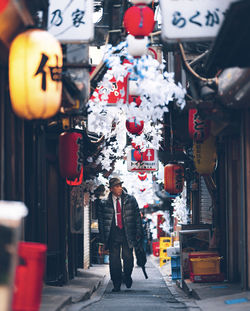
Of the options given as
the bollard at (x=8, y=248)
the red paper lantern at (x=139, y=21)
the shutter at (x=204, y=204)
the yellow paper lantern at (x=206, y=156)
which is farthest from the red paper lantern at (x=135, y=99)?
the shutter at (x=204, y=204)

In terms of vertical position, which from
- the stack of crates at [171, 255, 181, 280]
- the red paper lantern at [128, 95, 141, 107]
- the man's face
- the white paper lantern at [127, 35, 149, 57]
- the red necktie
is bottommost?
the stack of crates at [171, 255, 181, 280]

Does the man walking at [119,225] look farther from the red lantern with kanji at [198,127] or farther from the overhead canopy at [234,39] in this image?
the overhead canopy at [234,39]

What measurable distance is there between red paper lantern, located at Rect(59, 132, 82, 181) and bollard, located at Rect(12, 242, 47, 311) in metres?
7.99

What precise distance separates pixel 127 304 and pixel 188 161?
1028cm

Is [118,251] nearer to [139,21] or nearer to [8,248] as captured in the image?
[139,21]

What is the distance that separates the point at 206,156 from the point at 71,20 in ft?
18.7

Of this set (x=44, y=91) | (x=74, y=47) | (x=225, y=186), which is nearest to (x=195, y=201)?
(x=225, y=186)

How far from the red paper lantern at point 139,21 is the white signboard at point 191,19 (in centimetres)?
46

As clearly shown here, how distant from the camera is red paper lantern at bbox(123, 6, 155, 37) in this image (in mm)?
11384

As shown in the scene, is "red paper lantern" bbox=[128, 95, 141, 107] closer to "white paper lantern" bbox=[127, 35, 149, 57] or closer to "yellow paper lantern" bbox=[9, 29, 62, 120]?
"white paper lantern" bbox=[127, 35, 149, 57]

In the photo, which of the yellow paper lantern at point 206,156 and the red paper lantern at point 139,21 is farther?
the yellow paper lantern at point 206,156

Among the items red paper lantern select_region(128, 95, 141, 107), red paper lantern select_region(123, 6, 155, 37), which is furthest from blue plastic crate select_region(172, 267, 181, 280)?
red paper lantern select_region(123, 6, 155, 37)

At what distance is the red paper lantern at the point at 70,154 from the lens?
14.5 metres

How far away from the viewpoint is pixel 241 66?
388 inches
